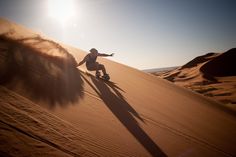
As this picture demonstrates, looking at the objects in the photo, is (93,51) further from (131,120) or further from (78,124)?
(78,124)

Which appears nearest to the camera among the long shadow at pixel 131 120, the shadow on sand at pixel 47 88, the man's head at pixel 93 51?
the long shadow at pixel 131 120

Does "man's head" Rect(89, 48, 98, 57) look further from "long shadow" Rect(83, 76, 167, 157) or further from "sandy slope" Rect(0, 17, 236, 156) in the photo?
Result: "long shadow" Rect(83, 76, 167, 157)

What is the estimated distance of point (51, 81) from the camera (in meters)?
4.51

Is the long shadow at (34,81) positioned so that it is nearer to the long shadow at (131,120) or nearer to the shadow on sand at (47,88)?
the shadow on sand at (47,88)

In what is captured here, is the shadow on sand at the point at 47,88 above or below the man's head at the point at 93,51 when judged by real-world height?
below

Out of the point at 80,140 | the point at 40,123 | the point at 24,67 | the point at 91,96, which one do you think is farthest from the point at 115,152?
the point at 24,67

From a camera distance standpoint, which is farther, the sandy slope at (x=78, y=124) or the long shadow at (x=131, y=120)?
the long shadow at (x=131, y=120)

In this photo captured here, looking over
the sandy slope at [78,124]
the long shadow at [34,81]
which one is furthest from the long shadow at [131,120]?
the long shadow at [34,81]

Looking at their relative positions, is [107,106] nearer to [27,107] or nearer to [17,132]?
[27,107]

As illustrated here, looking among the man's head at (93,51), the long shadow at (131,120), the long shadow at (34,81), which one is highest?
the man's head at (93,51)

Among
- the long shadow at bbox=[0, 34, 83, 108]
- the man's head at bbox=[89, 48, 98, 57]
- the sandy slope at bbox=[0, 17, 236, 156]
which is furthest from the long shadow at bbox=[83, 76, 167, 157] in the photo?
the man's head at bbox=[89, 48, 98, 57]

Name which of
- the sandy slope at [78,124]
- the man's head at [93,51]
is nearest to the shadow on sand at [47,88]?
the sandy slope at [78,124]

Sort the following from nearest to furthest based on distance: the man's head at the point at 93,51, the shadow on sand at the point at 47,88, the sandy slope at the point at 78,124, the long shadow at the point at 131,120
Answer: the sandy slope at the point at 78,124 < the long shadow at the point at 131,120 < the shadow on sand at the point at 47,88 < the man's head at the point at 93,51

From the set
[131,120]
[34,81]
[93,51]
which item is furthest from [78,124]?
[93,51]
